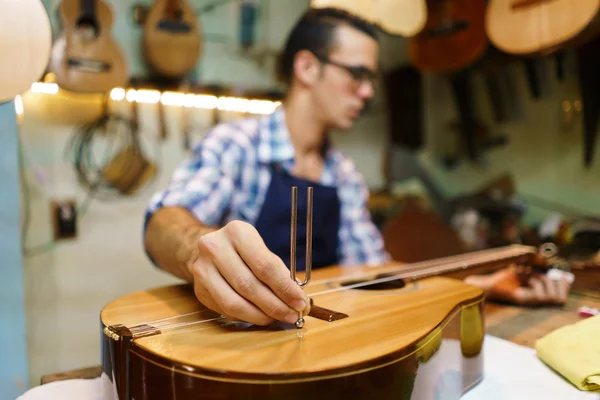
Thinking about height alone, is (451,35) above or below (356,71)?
above

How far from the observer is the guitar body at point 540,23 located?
170 cm

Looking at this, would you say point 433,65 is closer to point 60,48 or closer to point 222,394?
point 60,48

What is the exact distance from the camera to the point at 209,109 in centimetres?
Answer: 257

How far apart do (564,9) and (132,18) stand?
192 centimetres

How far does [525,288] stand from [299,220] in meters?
0.68

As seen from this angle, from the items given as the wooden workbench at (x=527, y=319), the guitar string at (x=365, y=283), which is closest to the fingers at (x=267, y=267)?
the guitar string at (x=365, y=283)

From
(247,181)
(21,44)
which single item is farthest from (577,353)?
(21,44)

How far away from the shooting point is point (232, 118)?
262 centimetres

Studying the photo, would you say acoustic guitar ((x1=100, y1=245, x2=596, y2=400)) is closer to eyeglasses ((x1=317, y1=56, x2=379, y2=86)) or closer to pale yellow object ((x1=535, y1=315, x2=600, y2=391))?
pale yellow object ((x1=535, y1=315, x2=600, y2=391))

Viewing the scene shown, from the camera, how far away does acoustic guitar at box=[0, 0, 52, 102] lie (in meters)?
0.84

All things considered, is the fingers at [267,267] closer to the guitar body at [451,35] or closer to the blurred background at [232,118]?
the blurred background at [232,118]

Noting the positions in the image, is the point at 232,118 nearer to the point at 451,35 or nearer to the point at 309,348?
the point at 451,35

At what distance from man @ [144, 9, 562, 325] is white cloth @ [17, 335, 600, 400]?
0.25 meters

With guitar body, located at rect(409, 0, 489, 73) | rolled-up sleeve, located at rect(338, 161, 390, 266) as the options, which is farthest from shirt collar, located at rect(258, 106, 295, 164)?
guitar body, located at rect(409, 0, 489, 73)
